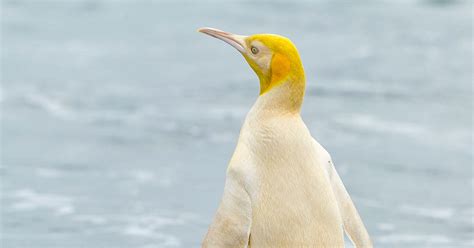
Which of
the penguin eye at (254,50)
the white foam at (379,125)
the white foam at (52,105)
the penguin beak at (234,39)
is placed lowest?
the penguin eye at (254,50)

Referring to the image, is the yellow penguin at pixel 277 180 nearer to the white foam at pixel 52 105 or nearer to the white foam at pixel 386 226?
the white foam at pixel 386 226

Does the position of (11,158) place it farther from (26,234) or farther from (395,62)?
(395,62)

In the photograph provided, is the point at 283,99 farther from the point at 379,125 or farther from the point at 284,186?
the point at 379,125

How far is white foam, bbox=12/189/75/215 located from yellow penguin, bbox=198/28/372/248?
3950 mm

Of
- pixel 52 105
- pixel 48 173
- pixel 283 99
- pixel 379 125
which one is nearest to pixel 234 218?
pixel 283 99

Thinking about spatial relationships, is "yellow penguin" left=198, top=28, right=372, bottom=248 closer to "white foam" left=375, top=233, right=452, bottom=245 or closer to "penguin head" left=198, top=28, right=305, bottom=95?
"penguin head" left=198, top=28, right=305, bottom=95

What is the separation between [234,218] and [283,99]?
0.52 m

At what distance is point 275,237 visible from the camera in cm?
455

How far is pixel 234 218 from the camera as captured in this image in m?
4.54

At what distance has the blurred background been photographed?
8.30 metres

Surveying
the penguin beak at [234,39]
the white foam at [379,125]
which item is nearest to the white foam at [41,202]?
the white foam at [379,125]

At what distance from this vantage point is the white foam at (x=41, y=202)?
838 centimetres

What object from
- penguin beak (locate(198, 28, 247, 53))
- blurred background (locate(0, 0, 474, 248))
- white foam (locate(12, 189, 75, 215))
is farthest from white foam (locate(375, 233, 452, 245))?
penguin beak (locate(198, 28, 247, 53))

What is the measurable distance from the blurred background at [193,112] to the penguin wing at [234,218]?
3027 mm
